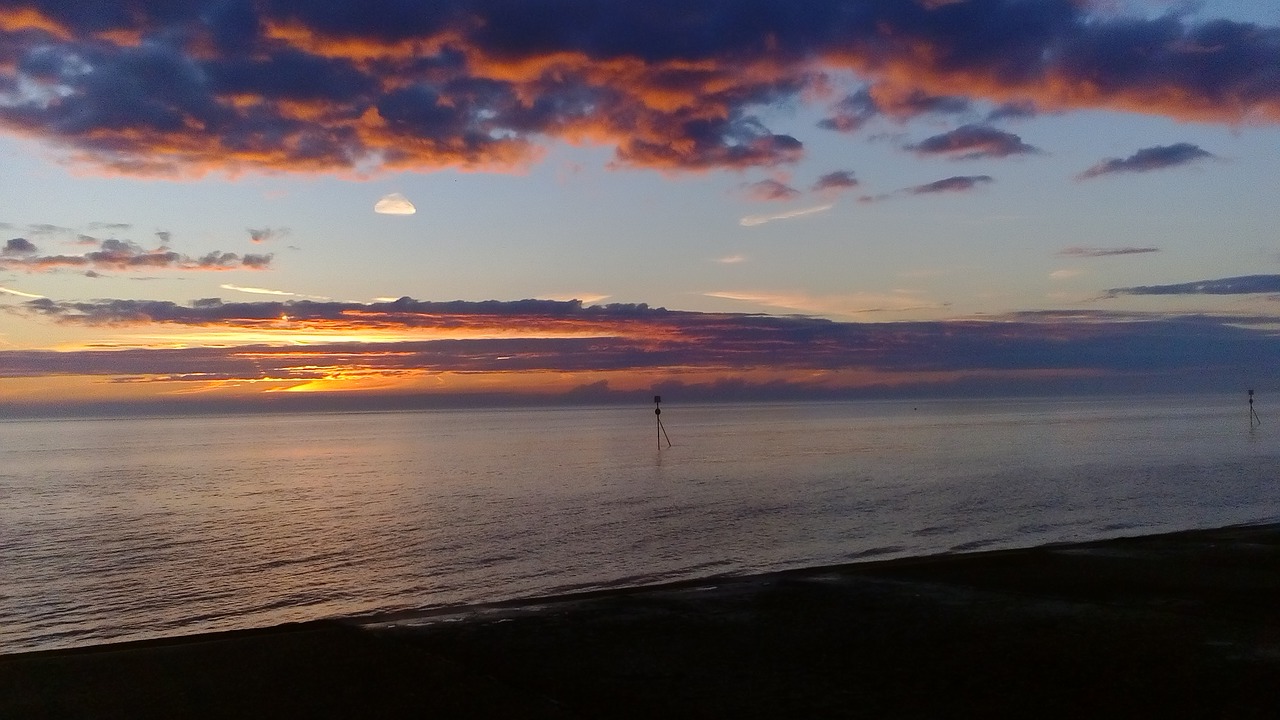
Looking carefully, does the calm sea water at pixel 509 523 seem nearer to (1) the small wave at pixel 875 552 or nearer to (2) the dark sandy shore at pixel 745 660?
(1) the small wave at pixel 875 552

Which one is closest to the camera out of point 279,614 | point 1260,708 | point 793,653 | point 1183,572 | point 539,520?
point 1260,708

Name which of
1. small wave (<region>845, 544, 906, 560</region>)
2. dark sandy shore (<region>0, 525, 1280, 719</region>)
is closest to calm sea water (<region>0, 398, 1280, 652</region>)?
small wave (<region>845, 544, 906, 560</region>)

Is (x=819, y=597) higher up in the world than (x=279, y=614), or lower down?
higher up

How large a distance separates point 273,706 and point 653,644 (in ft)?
15.6

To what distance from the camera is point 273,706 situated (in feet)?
31.2

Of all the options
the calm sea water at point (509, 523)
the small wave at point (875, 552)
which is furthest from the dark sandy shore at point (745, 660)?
the small wave at point (875, 552)

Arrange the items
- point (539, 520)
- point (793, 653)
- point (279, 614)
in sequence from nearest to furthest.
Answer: point (793, 653) < point (279, 614) < point (539, 520)

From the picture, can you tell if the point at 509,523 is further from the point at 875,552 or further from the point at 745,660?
the point at 745,660

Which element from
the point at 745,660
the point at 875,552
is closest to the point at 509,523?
the point at 875,552

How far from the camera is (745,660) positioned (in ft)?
36.1

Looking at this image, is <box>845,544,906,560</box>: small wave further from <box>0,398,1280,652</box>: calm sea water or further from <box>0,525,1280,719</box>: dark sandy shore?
<box>0,525,1280,719</box>: dark sandy shore

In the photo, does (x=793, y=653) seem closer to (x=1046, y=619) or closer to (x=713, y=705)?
(x=713, y=705)

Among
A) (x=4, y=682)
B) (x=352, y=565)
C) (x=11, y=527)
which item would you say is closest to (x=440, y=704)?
(x=4, y=682)

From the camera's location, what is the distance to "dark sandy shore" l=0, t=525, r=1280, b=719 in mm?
9328
